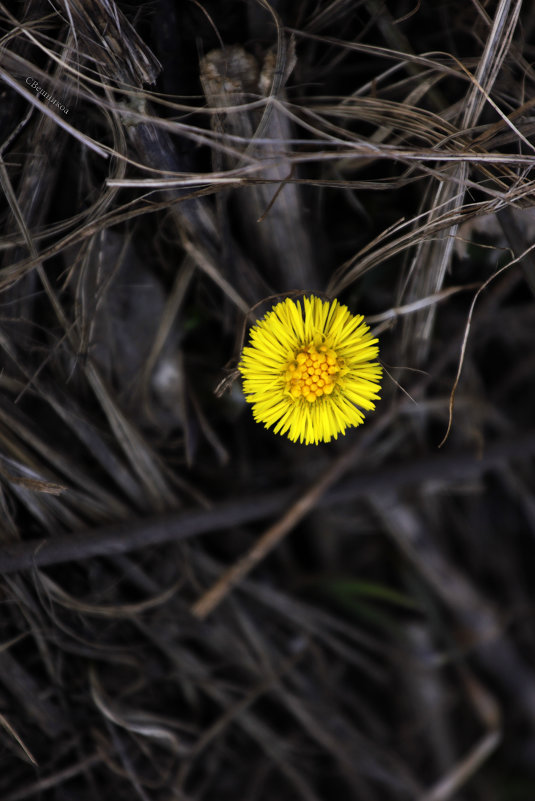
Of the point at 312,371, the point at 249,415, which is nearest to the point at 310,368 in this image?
the point at 312,371

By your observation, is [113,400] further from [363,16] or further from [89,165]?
[363,16]

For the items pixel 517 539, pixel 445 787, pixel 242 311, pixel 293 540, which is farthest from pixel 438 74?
pixel 445 787

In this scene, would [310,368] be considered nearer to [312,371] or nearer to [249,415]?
[312,371]

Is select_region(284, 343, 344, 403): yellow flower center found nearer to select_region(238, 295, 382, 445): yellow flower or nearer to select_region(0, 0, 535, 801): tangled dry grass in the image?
select_region(238, 295, 382, 445): yellow flower

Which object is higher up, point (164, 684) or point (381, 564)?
point (381, 564)

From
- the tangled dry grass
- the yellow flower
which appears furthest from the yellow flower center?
the tangled dry grass

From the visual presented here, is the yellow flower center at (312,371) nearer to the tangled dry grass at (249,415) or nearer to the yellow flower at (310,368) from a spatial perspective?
the yellow flower at (310,368)
